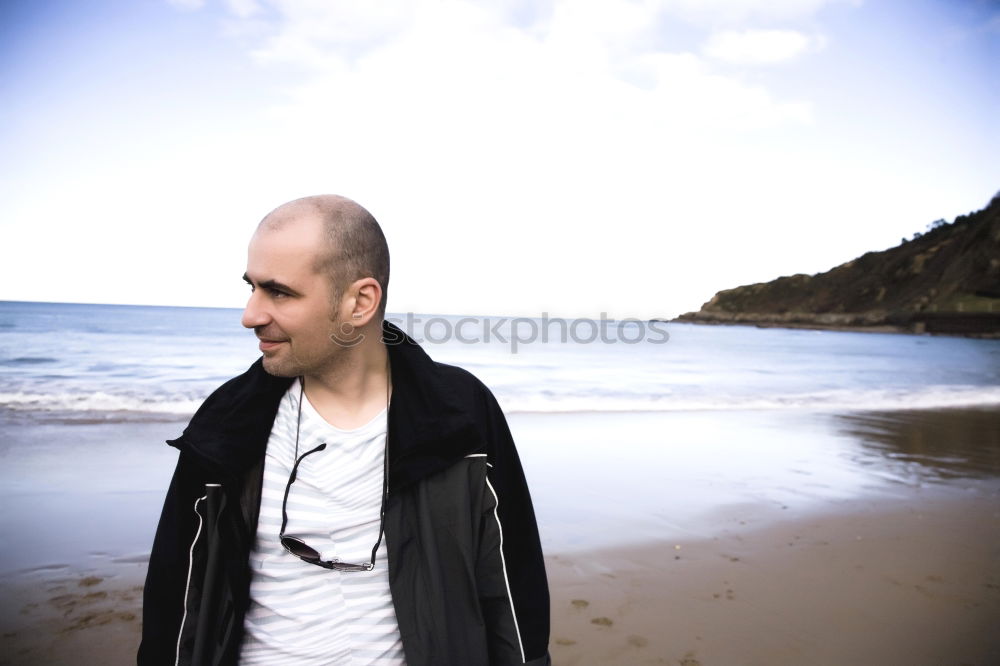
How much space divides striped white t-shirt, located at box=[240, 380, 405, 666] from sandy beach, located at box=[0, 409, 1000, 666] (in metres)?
1.97

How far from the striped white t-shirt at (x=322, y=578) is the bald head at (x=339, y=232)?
21.4 inches

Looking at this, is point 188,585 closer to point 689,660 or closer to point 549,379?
point 689,660

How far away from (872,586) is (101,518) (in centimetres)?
611

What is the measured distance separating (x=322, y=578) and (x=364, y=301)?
81 cm

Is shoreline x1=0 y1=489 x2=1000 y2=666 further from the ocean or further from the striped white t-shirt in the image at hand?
the ocean

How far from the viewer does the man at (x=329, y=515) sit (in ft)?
5.44

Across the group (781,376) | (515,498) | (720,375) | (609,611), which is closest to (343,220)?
(515,498)

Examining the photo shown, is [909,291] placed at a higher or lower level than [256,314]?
higher

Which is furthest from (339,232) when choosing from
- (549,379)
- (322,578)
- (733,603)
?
(549,379)

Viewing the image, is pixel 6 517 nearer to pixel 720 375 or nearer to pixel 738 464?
pixel 738 464

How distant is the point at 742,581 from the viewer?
4312mm

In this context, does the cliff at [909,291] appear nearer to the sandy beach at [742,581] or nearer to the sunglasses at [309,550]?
the sandy beach at [742,581]

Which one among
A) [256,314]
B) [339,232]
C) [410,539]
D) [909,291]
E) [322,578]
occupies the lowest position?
[322,578]
